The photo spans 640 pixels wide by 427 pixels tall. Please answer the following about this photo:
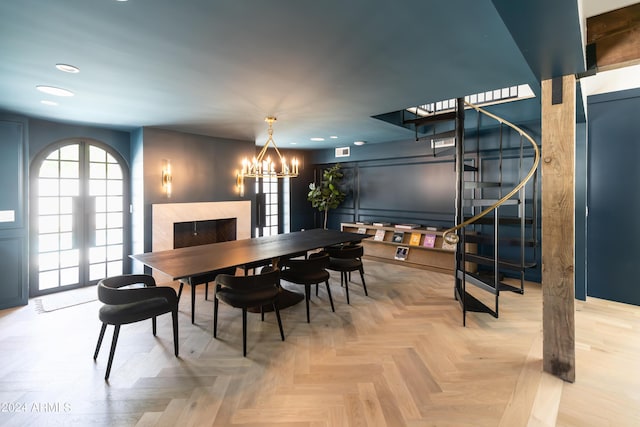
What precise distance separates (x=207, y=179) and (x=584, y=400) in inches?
208

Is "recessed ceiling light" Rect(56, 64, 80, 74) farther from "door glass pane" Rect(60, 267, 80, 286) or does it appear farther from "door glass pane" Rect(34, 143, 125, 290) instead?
"door glass pane" Rect(60, 267, 80, 286)

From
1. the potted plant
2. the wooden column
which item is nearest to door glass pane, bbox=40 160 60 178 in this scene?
the potted plant

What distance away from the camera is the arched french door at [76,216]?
162 inches

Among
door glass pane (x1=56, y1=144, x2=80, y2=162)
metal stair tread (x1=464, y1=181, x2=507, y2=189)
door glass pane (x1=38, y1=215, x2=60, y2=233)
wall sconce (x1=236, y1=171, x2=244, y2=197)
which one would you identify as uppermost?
door glass pane (x1=56, y1=144, x2=80, y2=162)

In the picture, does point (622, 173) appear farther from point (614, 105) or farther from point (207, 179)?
point (207, 179)

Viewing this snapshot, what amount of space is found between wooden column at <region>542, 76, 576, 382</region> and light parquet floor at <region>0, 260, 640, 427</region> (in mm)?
243

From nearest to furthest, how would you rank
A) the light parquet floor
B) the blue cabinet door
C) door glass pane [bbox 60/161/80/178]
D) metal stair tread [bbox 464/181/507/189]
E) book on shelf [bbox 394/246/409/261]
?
the light parquet floor → metal stair tread [bbox 464/181/507/189] → the blue cabinet door → door glass pane [bbox 60/161/80/178] → book on shelf [bbox 394/246/409/261]

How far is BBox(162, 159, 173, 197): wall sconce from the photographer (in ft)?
15.3

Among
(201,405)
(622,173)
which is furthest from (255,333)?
(622,173)

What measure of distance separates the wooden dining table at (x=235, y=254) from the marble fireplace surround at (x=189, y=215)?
146 cm

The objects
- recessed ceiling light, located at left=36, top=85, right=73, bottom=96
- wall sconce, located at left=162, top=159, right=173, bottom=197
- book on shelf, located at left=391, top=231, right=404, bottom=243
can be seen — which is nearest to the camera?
recessed ceiling light, located at left=36, top=85, right=73, bottom=96

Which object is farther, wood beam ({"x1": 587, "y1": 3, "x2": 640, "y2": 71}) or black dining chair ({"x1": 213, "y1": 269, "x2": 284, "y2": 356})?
black dining chair ({"x1": 213, "y1": 269, "x2": 284, "y2": 356})

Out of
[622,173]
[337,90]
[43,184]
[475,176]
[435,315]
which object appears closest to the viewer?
[337,90]

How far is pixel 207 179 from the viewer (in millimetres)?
5227
